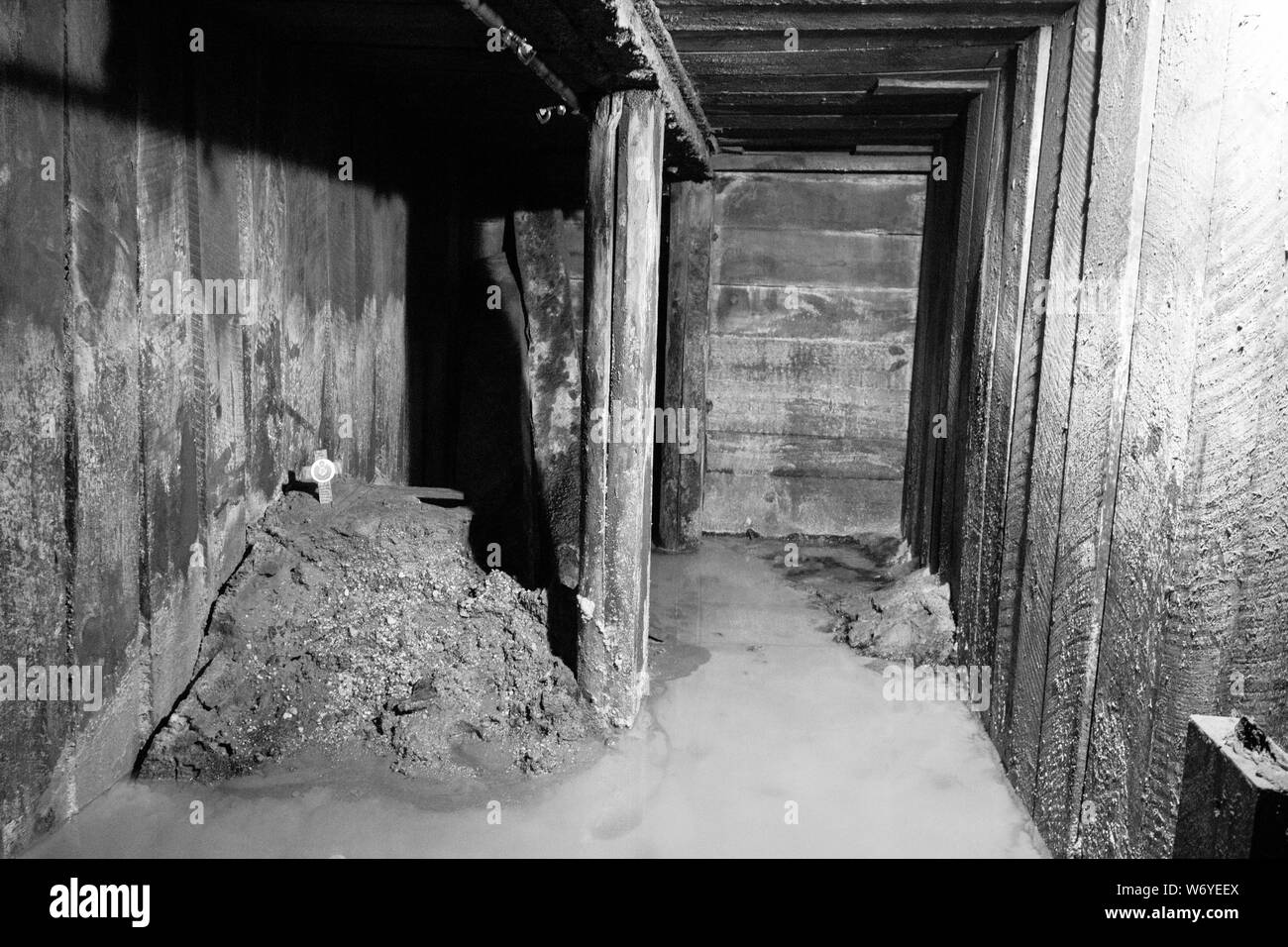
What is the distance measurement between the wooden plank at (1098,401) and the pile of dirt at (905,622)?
1529 mm

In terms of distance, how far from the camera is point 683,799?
3488 millimetres

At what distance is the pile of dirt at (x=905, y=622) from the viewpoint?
4.78 meters

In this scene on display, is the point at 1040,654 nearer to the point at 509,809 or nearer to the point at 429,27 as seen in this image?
the point at 509,809

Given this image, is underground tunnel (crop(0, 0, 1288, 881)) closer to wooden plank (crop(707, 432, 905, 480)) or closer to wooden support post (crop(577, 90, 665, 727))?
wooden support post (crop(577, 90, 665, 727))

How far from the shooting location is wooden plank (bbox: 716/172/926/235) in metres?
6.77

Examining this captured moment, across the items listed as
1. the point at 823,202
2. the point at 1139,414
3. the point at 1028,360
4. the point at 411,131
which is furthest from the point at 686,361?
the point at 1139,414

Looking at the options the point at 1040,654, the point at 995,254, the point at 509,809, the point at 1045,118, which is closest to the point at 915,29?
the point at 1045,118

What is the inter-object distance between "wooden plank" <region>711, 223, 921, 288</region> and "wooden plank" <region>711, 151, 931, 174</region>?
0.41 meters

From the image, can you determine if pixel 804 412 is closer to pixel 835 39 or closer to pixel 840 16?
pixel 835 39

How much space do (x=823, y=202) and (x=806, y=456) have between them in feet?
5.85

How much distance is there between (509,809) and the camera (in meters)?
3.39

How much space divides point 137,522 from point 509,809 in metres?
1.66

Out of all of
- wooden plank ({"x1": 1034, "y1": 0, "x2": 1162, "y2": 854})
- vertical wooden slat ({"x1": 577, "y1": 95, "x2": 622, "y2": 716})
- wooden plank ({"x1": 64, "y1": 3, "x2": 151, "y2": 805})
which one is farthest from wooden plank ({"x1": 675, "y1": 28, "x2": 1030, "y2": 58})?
wooden plank ({"x1": 64, "y1": 3, "x2": 151, "y2": 805})

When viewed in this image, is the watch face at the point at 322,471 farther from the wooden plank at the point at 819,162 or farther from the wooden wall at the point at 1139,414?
the wooden plank at the point at 819,162
